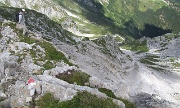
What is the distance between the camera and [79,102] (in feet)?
121

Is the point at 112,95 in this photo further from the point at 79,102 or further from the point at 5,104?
the point at 5,104

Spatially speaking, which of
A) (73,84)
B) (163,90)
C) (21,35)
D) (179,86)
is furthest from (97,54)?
(73,84)

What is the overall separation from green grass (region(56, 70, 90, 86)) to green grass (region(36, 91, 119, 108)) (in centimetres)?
746

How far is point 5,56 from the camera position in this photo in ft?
188

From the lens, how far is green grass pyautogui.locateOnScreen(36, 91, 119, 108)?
36406 millimetres

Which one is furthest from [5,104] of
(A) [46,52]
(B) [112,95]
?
(A) [46,52]

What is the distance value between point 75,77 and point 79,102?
1128 centimetres

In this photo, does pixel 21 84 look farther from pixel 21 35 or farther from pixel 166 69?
pixel 166 69

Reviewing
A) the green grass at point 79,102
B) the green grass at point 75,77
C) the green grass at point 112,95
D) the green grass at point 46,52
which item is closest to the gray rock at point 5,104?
the green grass at point 79,102

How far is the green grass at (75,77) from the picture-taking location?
46.5 m

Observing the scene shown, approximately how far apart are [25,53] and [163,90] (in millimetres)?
87715

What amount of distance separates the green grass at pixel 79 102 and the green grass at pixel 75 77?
7.46m

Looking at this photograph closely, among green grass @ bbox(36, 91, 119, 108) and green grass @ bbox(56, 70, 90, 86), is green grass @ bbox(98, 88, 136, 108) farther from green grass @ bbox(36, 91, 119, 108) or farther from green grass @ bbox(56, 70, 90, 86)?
green grass @ bbox(36, 91, 119, 108)

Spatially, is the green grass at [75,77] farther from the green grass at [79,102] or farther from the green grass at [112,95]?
the green grass at [79,102]
